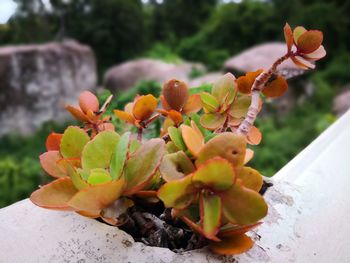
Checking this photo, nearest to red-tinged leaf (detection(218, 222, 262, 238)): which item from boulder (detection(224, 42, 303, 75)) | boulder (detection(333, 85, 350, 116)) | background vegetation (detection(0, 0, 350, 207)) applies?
background vegetation (detection(0, 0, 350, 207))

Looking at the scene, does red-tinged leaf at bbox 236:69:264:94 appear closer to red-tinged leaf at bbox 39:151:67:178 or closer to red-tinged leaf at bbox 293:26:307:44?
red-tinged leaf at bbox 293:26:307:44

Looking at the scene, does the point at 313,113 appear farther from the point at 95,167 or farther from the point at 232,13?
the point at 95,167

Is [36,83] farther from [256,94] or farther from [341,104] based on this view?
[256,94]

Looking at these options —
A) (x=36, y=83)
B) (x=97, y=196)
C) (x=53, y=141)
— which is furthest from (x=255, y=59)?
(x=97, y=196)

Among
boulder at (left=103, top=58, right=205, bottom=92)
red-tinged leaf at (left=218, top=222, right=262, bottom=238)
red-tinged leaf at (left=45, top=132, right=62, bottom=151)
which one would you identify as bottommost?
boulder at (left=103, top=58, right=205, bottom=92)

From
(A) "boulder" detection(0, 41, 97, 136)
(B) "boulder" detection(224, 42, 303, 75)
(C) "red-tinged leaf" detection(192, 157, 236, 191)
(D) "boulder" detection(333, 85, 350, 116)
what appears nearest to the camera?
(C) "red-tinged leaf" detection(192, 157, 236, 191)

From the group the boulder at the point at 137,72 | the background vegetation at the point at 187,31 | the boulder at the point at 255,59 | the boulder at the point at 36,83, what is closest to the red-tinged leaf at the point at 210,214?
the background vegetation at the point at 187,31
